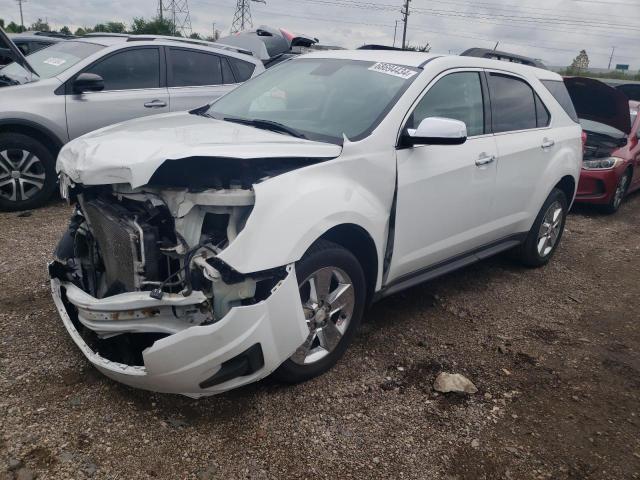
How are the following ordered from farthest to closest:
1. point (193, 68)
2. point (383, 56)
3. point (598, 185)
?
point (598, 185) < point (193, 68) < point (383, 56)

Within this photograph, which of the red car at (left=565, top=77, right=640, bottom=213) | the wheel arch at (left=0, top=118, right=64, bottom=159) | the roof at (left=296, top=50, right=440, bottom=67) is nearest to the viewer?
the roof at (left=296, top=50, right=440, bottom=67)

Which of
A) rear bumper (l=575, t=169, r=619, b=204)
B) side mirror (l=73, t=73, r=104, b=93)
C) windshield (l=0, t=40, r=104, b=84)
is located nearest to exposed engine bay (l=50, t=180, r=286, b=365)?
side mirror (l=73, t=73, r=104, b=93)

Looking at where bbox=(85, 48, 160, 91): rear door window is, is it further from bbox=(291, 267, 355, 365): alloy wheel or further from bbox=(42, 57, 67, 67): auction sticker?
bbox=(291, 267, 355, 365): alloy wheel

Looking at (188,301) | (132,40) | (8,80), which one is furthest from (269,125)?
(8,80)

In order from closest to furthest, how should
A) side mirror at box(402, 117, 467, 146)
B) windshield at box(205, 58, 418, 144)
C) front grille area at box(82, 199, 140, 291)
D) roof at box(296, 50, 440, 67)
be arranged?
front grille area at box(82, 199, 140, 291)
side mirror at box(402, 117, 467, 146)
windshield at box(205, 58, 418, 144)
roof at box(296, 50, 440, 67)

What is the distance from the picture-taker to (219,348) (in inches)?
96.3

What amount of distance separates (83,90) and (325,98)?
11.1 feet

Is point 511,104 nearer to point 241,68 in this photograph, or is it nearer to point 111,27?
point 241,68

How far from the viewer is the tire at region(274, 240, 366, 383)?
2.82 m

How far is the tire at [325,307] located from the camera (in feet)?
9.25

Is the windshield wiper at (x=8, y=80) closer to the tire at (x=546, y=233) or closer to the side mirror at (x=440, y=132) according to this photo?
the side mirror at (x=440, y=132)

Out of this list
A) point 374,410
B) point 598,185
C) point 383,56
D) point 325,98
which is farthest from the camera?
point 598,185

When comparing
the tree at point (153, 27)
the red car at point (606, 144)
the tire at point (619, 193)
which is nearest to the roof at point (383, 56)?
the red car at point (606, 144)

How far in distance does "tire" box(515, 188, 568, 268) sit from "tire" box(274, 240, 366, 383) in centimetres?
243
